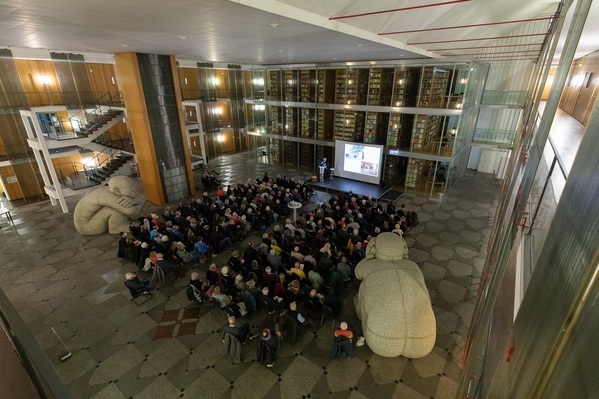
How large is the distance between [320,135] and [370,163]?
4.30 meters

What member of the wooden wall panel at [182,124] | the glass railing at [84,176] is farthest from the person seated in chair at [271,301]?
the glass railing at [84,176]

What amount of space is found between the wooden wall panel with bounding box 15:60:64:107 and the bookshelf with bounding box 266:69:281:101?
1217cm

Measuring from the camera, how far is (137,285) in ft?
26.8

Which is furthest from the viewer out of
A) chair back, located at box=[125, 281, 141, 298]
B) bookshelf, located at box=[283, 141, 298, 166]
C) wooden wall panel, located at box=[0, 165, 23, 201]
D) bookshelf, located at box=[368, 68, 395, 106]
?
bookshelf, located at box=[283, 141, 298, 166]

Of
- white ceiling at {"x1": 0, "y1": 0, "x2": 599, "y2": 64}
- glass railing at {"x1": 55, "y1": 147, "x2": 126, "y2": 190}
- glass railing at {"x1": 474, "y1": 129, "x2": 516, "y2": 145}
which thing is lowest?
glass railing at {"x1": 55, "y1": 147, "x2": 126, "y2": 190}

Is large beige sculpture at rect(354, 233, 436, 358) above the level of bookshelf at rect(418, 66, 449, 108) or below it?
below

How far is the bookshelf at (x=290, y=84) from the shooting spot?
1884cm

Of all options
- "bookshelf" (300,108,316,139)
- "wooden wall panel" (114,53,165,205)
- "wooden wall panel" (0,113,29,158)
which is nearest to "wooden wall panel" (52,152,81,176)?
"wooden wall panel" (0,113,29,158)

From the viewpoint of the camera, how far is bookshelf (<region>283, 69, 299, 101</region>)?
61.8 ft

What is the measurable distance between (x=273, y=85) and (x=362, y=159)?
8.52m

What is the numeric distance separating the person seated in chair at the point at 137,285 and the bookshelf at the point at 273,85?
15176mm

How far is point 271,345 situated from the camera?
6.33 m

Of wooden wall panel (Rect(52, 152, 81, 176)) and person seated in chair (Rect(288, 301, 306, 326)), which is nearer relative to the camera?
person seated in chair (Rect(288, 301, 306, 326))

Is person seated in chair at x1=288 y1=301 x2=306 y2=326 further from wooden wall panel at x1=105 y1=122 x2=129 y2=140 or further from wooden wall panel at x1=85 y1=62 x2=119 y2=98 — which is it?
wooden wall panel at x1=85 y1=62 x2=119 y2=98
